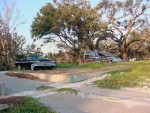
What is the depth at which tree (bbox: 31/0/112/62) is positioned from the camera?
41.1 m

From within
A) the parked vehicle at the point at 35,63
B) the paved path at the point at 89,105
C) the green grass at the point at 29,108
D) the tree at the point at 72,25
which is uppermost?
the tree at the point at 72,25

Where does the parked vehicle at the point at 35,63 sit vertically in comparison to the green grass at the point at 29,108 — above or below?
above

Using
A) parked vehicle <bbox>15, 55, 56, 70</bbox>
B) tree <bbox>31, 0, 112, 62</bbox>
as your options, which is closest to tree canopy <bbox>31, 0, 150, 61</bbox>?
tree <bbox>31, 0, 112, 62</bbox>

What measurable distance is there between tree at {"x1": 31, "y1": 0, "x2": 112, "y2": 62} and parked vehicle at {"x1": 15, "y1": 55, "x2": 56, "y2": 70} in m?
17.7

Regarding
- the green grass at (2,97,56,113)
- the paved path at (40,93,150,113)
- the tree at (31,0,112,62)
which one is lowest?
the paved path at (40,93,150,113)

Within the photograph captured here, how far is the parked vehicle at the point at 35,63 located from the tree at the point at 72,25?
17729mm

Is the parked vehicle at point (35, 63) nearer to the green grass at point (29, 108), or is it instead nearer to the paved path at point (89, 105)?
the paved path at point (89, 105)

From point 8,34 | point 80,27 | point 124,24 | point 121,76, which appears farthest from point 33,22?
point 121,76

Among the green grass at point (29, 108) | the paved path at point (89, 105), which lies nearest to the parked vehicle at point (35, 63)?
the paved path at point (89, 105)

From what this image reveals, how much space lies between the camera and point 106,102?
28.6 ft

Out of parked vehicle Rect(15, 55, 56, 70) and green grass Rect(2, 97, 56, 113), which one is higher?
parked vehicle Rect(15, 55, 56, 70)

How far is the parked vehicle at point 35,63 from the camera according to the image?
20.7 metres

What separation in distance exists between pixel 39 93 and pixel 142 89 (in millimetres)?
4013

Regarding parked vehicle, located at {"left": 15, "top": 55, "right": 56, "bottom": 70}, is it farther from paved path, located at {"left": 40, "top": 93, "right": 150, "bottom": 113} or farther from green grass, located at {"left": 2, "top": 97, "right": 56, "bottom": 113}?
green grass, located at {"left": 2, "top": 97, "right": 56, "bottom": 113}
